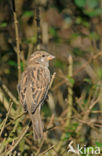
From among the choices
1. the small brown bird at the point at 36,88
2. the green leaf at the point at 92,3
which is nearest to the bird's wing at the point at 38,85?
the small brown bird at the point at 36,88

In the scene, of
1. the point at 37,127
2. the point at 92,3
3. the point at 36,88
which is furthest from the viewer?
the point at 92,3

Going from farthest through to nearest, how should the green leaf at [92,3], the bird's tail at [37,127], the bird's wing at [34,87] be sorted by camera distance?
the green leaf at [92,3] < the bird's wing at [34,87] < the bird's tail at [37,127]

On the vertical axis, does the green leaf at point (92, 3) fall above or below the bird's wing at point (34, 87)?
above

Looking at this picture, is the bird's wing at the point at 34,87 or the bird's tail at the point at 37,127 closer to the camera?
the bird's tail at the point at 37,127

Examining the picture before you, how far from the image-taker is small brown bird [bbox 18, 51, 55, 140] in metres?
3.16

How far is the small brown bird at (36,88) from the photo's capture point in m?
3.16

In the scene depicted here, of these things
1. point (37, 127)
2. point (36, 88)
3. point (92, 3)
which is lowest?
point (37, 127)

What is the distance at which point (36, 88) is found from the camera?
11.2ft

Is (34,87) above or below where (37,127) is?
above

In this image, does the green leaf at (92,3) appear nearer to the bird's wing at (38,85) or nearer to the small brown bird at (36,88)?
the small brown bird at (36,88)

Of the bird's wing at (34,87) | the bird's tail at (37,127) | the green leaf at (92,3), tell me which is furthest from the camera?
the green leaf at (92,3)

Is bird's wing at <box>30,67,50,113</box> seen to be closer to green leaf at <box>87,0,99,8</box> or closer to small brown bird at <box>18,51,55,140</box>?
small brown bird at <box>18,51,55,140</box>

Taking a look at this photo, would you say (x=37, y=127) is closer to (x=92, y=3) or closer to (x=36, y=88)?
(x=36, y=88)

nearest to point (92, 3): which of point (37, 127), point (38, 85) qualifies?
point (38, 85)
